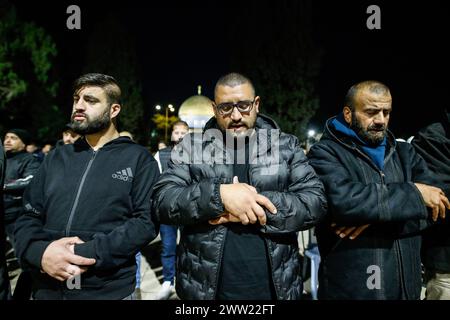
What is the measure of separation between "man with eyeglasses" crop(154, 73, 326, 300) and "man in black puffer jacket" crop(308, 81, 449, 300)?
0.85 ft

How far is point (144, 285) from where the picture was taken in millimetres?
5098

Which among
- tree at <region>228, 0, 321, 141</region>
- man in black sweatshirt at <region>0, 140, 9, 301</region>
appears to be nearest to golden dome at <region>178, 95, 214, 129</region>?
tree at <region>228, 0, 321, 141</region>

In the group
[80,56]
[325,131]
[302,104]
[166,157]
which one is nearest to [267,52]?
[302,104]

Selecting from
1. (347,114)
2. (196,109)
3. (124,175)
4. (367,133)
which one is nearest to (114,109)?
(124,175)

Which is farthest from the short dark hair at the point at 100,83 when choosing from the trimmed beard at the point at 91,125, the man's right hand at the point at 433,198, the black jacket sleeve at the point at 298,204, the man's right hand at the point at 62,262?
the man's right hand at the point at 433,198

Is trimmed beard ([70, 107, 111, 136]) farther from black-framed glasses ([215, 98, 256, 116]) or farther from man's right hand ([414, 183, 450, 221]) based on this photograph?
man's right hand ([414, 183, 450, 221])

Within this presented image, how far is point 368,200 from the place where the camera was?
91.7 inches

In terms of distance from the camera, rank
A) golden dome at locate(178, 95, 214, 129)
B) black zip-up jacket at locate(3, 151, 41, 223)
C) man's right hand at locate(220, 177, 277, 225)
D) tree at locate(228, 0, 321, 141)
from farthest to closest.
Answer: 1. golden dome at locate(178, 95, 214, 129)
2. tree at locate(228, 0, 321, 141)
3. black zip-up jacket at locate(3, 151, 41, 223)
4. man's right hand at locate(220, 177, 277, 225)

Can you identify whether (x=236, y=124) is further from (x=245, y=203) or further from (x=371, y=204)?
(x=371, y=204)

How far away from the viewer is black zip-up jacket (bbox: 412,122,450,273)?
111 inches

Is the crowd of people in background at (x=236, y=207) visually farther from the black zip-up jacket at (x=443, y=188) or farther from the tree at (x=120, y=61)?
the tree at (x=120, y=61)

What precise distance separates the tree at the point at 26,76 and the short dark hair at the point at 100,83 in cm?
1492

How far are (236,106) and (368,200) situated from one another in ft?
3.98
